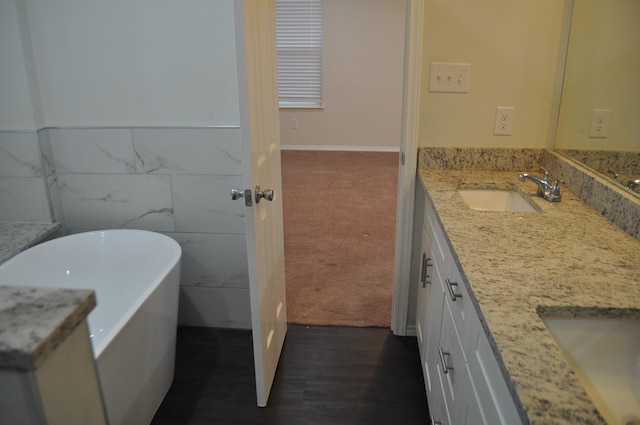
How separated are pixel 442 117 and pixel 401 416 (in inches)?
51.3

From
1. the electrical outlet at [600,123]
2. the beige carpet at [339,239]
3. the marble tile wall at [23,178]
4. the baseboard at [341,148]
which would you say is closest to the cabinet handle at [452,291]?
the electrical outlet at [600,123]

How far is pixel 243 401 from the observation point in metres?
1.98

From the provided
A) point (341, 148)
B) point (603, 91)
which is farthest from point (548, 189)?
point (341, 148)

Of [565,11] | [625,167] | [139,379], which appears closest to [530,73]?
[565,11]

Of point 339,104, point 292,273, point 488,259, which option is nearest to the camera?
point 488,259

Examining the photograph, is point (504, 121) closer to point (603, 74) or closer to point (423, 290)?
point (603, 74)

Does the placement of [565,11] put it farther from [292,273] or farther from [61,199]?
[61,199]

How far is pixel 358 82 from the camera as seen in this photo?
627 centimetres

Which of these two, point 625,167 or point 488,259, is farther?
point 625,167

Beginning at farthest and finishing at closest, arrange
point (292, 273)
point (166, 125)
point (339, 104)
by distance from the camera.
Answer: point (339, 104) < point (292, 273) < point (166, 125)

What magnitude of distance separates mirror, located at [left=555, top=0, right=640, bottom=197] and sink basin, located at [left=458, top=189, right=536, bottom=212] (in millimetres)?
294

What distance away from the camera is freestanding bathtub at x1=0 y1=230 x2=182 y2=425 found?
160cm

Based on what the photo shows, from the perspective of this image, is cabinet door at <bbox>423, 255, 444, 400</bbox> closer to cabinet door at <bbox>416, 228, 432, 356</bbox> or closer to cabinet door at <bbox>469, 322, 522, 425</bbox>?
cabinet door at <bbox>416, 228, 432, 356</bbox>

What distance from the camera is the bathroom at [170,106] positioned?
80.0 inches
